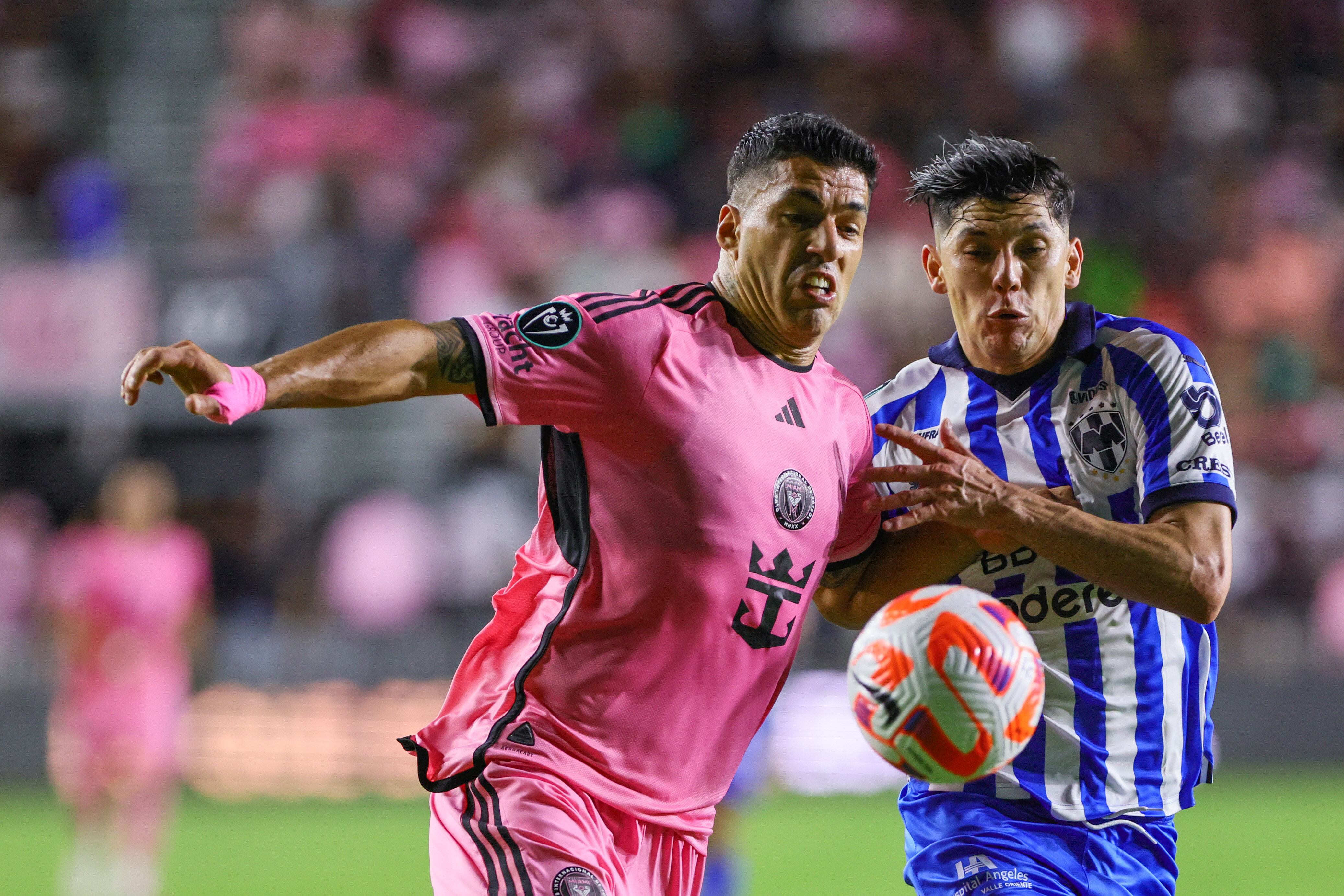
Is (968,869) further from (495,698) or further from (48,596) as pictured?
(48,596)

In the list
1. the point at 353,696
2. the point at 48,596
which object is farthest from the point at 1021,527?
the point at 48,596

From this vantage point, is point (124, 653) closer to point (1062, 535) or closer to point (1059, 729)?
point (1059, 729)

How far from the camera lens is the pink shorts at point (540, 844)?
3.46 m

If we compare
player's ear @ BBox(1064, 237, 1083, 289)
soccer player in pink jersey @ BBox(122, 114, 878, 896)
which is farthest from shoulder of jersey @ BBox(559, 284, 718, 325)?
player's ear @ BBox(1064, 237, 1083, 289)

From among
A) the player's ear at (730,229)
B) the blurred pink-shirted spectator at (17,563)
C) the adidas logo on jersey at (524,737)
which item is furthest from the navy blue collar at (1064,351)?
the blurred pink-shirted spectator at (17,563)

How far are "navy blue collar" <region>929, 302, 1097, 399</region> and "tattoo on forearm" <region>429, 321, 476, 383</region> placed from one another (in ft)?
4.81

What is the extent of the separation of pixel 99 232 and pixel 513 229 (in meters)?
3.66

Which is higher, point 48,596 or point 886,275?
point 886,275

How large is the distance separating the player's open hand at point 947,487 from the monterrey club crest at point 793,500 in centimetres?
18

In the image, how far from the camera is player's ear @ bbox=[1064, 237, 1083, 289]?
162 inches

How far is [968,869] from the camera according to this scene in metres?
3.75

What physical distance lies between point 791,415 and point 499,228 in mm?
9816

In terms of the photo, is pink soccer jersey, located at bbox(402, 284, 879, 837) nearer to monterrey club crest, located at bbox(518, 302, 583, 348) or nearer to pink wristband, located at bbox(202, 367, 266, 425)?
monterrey club crest, located at bbox(518, 302, 583, 348)

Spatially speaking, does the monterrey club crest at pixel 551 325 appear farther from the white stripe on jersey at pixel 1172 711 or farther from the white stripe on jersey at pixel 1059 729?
the white stripe on jersey at pixel 1172 711
